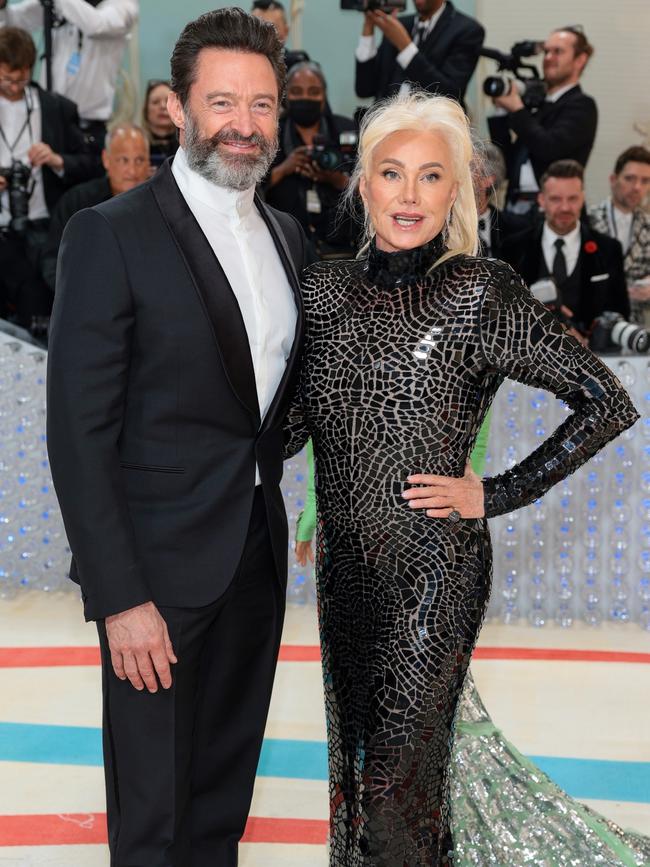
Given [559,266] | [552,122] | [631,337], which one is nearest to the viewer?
[631,337]

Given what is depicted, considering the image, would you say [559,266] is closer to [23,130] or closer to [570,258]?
[570,258]

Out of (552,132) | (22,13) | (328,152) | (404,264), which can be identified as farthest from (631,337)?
(22,13)

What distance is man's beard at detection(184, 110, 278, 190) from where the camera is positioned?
7.13 ft

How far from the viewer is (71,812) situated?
3.25 meters

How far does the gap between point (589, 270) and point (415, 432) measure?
3.34m

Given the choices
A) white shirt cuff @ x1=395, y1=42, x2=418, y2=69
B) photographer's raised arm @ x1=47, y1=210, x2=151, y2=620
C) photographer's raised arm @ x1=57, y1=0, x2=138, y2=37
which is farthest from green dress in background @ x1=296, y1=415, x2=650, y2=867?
photographer's raised arm @ x1=57, y1=0, x2=138, y2=37

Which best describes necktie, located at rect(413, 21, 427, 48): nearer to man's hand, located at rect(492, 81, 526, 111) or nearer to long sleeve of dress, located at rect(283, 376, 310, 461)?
man's hand, located at rect(492, 81, 526, 111)

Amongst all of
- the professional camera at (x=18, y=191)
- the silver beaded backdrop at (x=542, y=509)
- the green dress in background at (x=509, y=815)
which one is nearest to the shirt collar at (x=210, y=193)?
the green dress in background at (x=509, y=815)

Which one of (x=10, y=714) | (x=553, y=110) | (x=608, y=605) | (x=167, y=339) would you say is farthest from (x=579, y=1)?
(x=167, y=339)

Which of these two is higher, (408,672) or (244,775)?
(408,672)

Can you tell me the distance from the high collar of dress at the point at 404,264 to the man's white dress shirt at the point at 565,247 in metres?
3.16

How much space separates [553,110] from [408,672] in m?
4.20

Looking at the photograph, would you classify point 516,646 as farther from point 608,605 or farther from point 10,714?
point 10,714

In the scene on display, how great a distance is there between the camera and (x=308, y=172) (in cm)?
543
